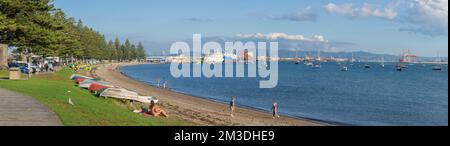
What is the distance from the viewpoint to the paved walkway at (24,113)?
17047 mm

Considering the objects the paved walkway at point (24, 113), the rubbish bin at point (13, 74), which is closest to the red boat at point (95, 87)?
the rubbish bin at point (13, 74)

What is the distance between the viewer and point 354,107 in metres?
51.3

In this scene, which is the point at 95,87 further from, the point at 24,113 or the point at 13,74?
the point at 24,113

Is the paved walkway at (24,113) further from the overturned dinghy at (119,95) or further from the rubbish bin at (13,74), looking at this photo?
the rubbish bin at (13,74)

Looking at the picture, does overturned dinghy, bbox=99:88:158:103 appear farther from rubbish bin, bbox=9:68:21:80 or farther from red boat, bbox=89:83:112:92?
rubbish bin, bbox=9:68:21:80

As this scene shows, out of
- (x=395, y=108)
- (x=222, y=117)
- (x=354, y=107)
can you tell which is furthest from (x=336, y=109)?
(x=222, y=117)

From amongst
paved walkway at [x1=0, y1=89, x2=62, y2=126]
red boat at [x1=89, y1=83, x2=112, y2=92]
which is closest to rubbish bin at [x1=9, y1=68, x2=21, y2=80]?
red boat at [x1=89, y1=83, x2=112, y2=92]

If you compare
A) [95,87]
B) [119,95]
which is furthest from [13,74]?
[119,95]

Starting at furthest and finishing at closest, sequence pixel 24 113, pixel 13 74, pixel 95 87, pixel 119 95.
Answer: pixel 95 87, pixel 13 74, pixel 119 95, pixel 24 113

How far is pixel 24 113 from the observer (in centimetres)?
A: 1917

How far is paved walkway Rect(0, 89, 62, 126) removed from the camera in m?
17.0
